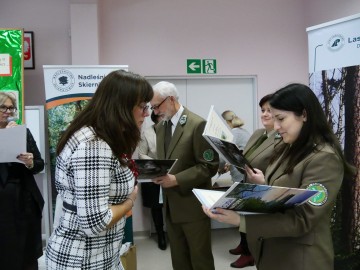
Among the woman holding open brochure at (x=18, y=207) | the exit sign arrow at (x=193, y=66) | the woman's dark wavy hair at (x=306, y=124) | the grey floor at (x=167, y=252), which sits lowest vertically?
the grey floor at (x=167, y=252)

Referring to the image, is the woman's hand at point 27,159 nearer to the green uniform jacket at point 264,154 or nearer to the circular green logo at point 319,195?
the green uniform jacket at point 264,154

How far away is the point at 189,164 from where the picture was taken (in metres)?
2.31

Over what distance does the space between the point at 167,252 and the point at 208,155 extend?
2030mm

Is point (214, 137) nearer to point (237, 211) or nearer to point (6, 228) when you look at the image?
point (237, 211)

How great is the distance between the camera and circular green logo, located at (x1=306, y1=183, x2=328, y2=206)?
49.2 inches

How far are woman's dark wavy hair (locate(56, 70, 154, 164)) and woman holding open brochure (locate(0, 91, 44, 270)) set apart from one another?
126cm

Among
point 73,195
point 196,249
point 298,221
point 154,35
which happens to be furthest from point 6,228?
point 154,35

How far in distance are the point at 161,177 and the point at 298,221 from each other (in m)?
1.03

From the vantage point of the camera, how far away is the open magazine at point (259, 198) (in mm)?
1091

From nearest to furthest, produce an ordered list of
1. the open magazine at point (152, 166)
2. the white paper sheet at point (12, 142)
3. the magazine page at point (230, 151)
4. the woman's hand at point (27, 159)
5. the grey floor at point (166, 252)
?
1. the magazine page at point (230, 151)
2. the open magazine at point (152, 166)
3. the white paper sheet at point (12, 142)
4. the woman's hand at point (27, 159)
5. the grey floor at point (166, 252)

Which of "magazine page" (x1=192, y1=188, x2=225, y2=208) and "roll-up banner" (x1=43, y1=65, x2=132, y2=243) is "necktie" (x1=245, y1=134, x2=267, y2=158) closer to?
"magazine page" (x1=192, y1=188, x2=225, y2=208)

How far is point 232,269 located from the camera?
3.34 m

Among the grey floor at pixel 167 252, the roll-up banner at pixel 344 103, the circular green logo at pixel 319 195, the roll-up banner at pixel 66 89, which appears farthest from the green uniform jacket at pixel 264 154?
the roll-up banner at pixel 66 89

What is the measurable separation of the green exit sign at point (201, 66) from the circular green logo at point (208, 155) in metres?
2.43
